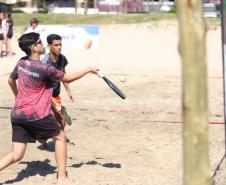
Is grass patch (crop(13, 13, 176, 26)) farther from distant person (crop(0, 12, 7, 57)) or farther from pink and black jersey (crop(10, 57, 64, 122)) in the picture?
pink and black jersey (crop(10, 57, 64, 122))

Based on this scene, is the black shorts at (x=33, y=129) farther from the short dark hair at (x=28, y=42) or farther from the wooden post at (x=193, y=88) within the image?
the wooden post at (x=193, y=88)

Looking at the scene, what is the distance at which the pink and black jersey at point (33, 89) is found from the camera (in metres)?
6.29

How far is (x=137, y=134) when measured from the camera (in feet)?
30.9

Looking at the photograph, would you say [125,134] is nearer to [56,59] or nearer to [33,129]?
[56,59]

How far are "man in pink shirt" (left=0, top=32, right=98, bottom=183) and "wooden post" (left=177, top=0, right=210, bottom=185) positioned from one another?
3099 mm

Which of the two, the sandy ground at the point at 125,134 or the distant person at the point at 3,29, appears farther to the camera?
the distant person at the point at 3,29

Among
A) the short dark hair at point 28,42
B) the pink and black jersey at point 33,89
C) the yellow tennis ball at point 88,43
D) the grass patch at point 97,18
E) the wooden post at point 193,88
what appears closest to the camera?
the wooden post at point 193,88

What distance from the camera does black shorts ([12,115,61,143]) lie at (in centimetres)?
637

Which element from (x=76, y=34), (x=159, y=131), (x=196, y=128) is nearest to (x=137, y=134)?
(x=159, y=131)

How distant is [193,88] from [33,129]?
11.5 feet

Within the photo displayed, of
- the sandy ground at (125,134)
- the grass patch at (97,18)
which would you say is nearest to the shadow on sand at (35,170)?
the sandy ground at (125,134)

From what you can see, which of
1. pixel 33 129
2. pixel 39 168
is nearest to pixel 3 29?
pixel 39 168

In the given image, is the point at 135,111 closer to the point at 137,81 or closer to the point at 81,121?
the point at 81,121

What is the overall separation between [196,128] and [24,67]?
3.43 metres
